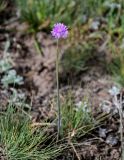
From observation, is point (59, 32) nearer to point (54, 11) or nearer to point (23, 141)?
point (23, 141)

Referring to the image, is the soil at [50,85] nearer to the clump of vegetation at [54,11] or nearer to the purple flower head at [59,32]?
the clump of vegetation at [54,11]

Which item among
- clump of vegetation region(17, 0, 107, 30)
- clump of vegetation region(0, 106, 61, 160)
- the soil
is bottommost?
clump of vegetation region(0, 106, 61, 160)

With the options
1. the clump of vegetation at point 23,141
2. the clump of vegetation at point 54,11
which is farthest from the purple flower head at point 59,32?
the clump of vegetation at point 54,11

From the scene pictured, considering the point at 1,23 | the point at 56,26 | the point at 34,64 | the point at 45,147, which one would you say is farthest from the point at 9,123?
the point at 1,23

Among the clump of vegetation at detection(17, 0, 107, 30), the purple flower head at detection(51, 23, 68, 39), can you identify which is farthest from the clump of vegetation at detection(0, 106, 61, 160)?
the clump of vegetation at detection(17, 0, 107, 30)

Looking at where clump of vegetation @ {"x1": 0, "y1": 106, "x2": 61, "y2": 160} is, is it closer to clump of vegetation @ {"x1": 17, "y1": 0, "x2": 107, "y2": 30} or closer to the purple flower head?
the purple flower head
